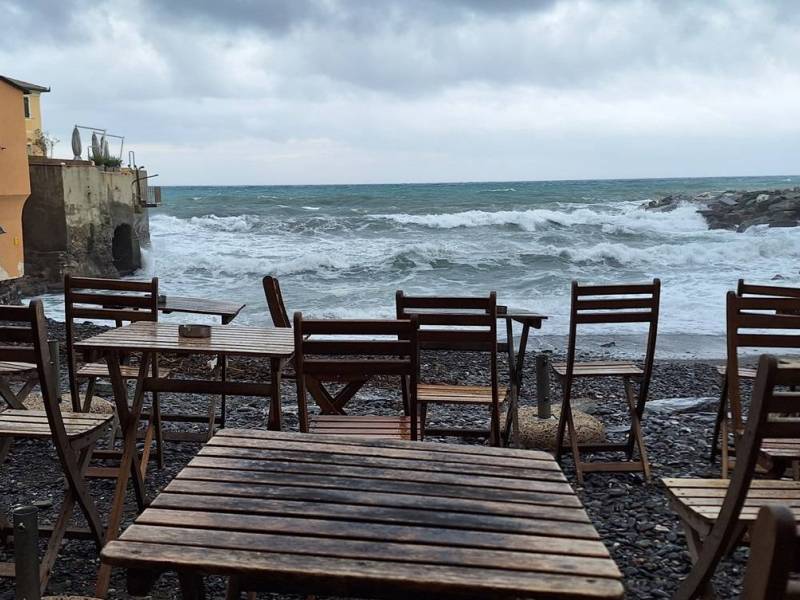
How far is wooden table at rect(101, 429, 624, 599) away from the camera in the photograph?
1.78m

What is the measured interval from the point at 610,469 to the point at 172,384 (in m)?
2.67

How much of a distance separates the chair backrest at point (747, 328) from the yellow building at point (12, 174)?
15.8 m

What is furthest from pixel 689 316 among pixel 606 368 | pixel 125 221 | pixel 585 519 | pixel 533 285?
pixel 125 221

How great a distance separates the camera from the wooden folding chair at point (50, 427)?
331cm

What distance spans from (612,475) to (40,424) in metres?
3.37

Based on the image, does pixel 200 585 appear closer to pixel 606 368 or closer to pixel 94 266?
pixel 606 368

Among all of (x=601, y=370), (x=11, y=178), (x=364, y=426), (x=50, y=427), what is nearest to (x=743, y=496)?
(x=364, y=426)

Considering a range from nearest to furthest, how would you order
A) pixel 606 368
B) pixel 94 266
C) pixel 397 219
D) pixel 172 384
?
pixel 172 384
pixel 606 368
pixel 94 266
pixel 397 219

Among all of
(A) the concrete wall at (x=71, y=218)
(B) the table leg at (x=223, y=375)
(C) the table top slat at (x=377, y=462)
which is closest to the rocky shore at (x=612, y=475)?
(B) the table leg at (x=223, y=375)

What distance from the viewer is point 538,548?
1948 millimetres

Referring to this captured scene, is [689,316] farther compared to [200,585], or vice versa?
[689,316]

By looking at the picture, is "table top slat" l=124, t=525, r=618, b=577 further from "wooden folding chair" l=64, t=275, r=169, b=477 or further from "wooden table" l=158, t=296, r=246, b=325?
"wooden table" l=158, t=296, r=246, b=325

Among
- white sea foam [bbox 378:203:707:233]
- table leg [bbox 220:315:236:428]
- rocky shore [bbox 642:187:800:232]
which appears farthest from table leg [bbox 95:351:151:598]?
rocky shore [bbox 642:187:800:232]

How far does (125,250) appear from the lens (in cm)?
2697
